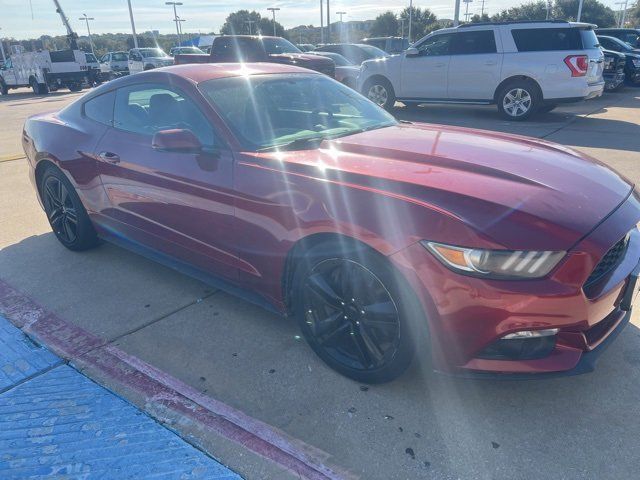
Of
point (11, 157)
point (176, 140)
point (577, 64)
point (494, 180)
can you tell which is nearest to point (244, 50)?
point (11, 157)

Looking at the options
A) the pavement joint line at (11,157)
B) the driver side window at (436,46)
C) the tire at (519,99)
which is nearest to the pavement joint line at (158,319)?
the pavement joint line at (11,157)

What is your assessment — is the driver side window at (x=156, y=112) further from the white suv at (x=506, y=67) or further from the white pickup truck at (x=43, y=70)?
the white pickup truck at (x=43, y=70)

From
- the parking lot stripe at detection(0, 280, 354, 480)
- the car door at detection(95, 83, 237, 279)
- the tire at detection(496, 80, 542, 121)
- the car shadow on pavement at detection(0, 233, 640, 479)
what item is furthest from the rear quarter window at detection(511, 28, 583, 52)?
the parking lot stripe at detection(0, 280, 354, 480)

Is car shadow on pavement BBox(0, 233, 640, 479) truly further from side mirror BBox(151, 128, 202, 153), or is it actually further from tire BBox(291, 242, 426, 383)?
side mirror BBox(151, 128, 202, 153)

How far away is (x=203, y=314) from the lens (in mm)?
3451

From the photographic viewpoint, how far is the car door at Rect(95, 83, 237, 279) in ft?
9.99

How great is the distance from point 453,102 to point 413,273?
9.74 meters

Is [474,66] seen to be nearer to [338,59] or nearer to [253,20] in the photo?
[338,59]

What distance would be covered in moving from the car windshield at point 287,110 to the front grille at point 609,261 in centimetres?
166

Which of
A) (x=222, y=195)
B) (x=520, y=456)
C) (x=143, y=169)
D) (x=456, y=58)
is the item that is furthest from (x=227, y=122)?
(x=456, y=58)

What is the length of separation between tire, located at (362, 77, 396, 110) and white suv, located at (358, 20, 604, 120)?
20 centimetres

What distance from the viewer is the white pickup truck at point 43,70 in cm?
2230

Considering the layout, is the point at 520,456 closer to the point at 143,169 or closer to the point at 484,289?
the point at 484,289

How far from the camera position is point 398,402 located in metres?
2.55
